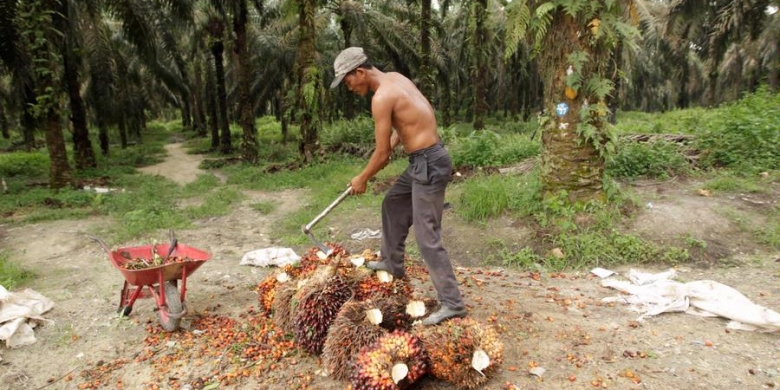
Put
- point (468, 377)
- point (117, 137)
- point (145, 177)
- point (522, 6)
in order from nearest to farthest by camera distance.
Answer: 1. point (468, 377)
2. point (522, 6)
3. point (145, 177)
4. point (117, 137)

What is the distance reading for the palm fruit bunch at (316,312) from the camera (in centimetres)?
324

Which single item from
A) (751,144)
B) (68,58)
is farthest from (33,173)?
(751,144)

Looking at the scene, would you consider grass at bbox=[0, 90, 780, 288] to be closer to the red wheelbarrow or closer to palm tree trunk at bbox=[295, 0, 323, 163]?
palm tree trunk at bbox=[295, 0, 323, 163]

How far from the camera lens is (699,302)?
12.0 ft

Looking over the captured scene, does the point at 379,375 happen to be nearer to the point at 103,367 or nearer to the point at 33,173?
the point at 103,367

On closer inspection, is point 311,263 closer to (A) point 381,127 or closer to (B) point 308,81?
(A) point 381,127

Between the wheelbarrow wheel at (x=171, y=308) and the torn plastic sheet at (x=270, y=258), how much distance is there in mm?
1653

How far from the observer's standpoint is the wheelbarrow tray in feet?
11.7

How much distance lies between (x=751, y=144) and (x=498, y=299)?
5.71 m

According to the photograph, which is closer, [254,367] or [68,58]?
[254,367]

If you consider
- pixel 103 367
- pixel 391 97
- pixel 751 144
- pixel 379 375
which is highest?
pixel 391 97

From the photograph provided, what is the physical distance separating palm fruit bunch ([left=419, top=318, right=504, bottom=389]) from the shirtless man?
41 centimetres

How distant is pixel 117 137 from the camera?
2770 cm

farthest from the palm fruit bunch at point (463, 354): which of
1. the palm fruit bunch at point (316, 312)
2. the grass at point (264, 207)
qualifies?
the grass at point (264, 207)
